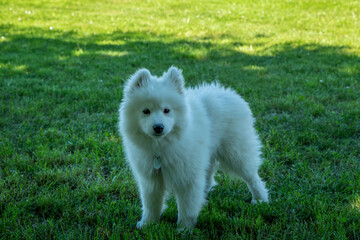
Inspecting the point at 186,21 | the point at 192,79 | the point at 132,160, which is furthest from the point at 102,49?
the point at 132,160

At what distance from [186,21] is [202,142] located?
9.95 meters

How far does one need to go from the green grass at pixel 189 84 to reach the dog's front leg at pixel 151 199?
11cm

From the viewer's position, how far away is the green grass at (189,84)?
8.97 feet

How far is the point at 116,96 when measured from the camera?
561 centimetres

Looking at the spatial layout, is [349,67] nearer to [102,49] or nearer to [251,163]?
[251,163]

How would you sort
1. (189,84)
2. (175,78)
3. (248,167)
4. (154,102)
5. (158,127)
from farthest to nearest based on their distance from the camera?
(189,84), (248,167), (175,78), (154,102), (158,127)

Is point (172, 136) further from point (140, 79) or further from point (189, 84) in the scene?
point (189, 84)

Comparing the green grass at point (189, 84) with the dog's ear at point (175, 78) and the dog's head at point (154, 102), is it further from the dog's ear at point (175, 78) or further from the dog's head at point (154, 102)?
the dog's ear at point (175, 78)

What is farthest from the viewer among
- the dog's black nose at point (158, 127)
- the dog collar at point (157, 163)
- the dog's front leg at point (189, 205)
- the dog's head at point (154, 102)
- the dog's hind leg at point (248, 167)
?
the dog's hind leg at point (248, 167)

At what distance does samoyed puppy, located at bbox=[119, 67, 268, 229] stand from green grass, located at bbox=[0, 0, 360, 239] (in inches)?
10.1

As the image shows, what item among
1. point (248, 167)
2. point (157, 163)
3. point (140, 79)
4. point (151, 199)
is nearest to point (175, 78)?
point (140, 79)

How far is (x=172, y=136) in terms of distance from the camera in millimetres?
2545

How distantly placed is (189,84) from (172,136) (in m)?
3.79

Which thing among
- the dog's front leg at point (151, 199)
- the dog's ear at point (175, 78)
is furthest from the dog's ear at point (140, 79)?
the dog's front leg at point (151, 199)
